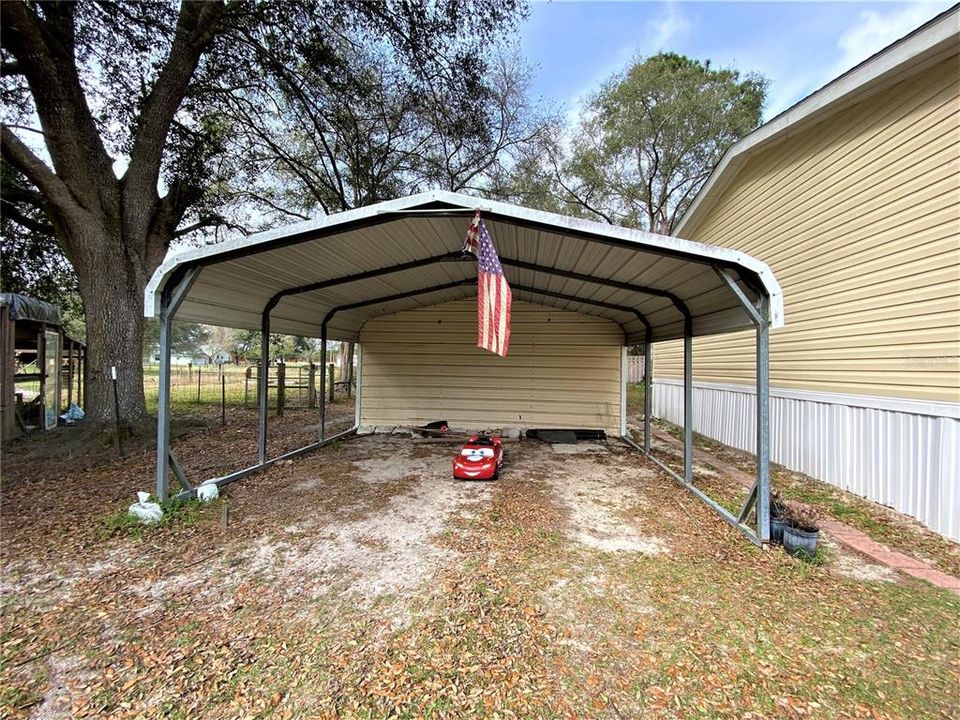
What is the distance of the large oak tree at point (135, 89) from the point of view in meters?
6.20

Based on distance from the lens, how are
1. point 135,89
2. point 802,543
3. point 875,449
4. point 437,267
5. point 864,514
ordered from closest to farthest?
point 802,543, point 864,514, point 875,449, point 437,267, point 135,89

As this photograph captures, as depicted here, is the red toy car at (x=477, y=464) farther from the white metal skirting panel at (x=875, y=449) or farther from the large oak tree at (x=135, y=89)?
the large oak tree at (x=135, y=89)

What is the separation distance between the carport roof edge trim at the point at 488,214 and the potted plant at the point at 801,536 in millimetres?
1582

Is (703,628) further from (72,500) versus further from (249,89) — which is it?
(249,89)

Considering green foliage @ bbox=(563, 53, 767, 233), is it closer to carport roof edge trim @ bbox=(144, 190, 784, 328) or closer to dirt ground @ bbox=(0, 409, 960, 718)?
carport roof edge trim @ bbox=(144, 190, 784, 328)

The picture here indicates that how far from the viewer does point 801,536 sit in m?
3.29

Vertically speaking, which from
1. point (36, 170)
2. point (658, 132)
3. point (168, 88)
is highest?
point (658, 132)

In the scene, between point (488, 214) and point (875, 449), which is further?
point (875, 449)

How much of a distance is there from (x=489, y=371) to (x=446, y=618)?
659cm

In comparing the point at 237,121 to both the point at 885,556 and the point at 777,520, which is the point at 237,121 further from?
the point at 885,556

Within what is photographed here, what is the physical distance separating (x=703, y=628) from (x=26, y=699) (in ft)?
10.9

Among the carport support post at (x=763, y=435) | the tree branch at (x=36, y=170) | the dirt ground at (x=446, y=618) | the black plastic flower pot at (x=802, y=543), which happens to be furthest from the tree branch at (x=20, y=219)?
the black plastic flower pot at (x=802, y=543)

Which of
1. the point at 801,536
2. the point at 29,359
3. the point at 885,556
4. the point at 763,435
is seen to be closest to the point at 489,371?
the point at 763,435

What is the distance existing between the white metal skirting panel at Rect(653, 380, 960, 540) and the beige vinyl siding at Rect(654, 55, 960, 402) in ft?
0.83
